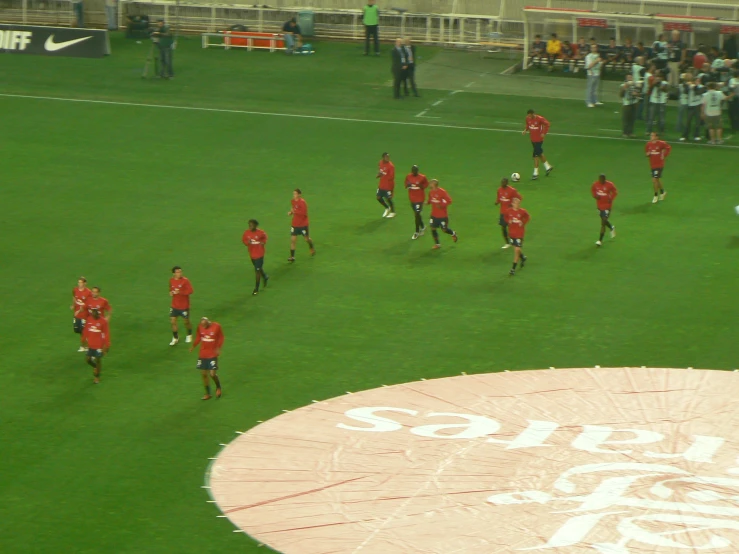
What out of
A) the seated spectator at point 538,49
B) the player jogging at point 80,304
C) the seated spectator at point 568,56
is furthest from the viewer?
the seated spectator at point 538,49

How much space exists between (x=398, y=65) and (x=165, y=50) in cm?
1027

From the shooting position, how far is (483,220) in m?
35.6

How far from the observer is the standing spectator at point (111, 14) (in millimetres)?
60438

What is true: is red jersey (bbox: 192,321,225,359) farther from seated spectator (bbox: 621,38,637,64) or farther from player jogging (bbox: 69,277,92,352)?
seated spectator (bbox: 621,38,637,64)

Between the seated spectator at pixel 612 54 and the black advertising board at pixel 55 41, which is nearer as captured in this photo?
the seated spectator at pixel 612 54

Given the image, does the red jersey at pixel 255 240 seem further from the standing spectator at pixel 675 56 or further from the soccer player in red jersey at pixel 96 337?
the standing spectator at pixel 675 56

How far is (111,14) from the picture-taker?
200 ft

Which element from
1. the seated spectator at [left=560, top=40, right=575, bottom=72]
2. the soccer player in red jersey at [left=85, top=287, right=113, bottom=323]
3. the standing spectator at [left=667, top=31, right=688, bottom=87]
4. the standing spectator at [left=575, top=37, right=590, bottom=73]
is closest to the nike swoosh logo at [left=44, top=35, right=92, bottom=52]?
the seated spectator at [left=560, top=40, right=575, bottom=72]

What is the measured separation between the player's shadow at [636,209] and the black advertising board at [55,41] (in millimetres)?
28692

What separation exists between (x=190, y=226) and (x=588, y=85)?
65.8 feet

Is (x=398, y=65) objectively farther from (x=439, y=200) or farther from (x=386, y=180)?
(x=439, y=200)

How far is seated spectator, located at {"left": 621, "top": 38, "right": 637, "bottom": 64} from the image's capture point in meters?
52.2

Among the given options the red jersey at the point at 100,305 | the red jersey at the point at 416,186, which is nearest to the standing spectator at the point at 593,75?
the red jersey at the point at 416,186

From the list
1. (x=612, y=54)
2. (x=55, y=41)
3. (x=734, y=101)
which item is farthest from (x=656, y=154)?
(x=55, y=41)
